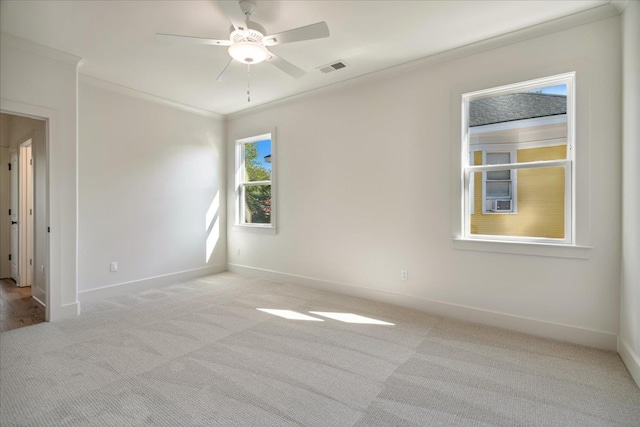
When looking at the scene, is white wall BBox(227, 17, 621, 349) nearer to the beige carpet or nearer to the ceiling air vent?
the beige carpet

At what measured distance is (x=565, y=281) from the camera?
2.73m

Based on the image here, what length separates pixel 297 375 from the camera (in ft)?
7.25

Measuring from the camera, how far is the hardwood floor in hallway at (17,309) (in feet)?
10.5

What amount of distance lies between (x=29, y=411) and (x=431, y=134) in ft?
13.1

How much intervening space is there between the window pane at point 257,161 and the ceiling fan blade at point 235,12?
9.65ft

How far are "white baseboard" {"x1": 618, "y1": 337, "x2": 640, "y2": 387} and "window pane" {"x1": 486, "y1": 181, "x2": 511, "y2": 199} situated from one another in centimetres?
149

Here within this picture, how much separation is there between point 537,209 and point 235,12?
3131 millimetres

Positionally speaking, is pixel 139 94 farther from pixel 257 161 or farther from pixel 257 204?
pixel 257 204

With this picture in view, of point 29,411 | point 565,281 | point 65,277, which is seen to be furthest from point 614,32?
point 65,277

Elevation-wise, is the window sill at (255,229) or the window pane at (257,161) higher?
the window pane at (257,161)

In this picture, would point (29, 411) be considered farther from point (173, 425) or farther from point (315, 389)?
point (315, 389)

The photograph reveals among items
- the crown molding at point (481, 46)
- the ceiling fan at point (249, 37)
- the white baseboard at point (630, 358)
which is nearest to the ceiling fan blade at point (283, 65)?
the ceiling fan at point (249, 37)

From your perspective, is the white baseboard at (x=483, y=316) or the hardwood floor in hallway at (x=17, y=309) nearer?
the white baseboard at (x=483, y=316)

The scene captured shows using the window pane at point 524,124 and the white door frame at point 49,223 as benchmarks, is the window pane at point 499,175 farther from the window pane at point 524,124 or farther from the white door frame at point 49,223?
the white door frame at point 49,223
